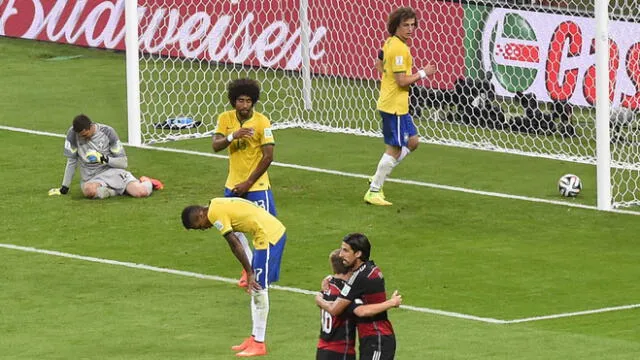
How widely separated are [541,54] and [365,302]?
14.7 meters

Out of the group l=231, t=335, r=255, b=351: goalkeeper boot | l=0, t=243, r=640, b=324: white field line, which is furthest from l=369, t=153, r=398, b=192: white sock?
l=231, t=335, r=255, b=351: goalkeeper boot

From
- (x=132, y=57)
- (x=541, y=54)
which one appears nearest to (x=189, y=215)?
(x=132, y=57)

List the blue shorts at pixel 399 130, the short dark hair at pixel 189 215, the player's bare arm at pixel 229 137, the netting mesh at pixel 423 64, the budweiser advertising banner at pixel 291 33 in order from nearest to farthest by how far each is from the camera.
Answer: the short dark hair at pixel 189 215, the player's bare arm at pixel 229 137, the blue shorts at pixel 399 130, the netting mesh at pixel 423 64, the budweiser advertising banner at pixel 291 33

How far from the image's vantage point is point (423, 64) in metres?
28.1

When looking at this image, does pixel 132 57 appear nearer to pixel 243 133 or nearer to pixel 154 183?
pixel 154 183

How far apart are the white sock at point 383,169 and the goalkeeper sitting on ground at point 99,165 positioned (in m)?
2.89

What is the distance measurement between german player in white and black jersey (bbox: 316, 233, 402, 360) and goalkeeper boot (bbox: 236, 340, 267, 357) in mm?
2531

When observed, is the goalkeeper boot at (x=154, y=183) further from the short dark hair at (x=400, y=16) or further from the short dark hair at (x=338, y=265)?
the short dark hair at (x=338, y=265)

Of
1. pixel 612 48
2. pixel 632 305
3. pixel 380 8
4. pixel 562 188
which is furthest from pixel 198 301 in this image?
pixel 380 8

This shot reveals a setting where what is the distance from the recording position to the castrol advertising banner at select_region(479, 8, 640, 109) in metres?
26.4

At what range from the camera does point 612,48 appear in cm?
2366

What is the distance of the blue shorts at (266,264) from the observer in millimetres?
15547

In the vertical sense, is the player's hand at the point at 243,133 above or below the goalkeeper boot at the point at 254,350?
above

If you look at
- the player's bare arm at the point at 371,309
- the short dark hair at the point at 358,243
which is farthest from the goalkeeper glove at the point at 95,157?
the player's bare arm at the point at 371,309
